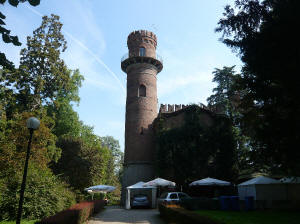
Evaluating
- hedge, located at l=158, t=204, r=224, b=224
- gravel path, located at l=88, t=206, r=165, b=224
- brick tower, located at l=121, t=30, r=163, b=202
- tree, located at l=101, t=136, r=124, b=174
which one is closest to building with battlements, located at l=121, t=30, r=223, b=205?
brick tower, located at l=121, t=30, r=163, b=202

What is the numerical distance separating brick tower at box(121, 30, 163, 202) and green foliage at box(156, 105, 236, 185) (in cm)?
241

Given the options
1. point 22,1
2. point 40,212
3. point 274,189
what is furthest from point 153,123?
point 22,1

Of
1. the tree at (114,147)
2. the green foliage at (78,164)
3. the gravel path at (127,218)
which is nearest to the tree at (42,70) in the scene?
the green foliage at (78,164)

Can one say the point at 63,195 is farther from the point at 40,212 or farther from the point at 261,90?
the point at 261,90

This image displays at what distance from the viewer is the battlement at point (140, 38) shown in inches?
1219

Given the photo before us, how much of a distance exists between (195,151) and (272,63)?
642 inches

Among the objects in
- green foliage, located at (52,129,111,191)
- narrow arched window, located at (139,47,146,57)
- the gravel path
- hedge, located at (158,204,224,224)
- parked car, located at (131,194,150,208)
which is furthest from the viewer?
narrow arched window, located at (139,47,146,57)

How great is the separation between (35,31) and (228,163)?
21915mm

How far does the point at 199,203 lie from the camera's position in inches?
632

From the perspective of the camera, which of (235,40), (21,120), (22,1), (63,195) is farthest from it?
(21,120)

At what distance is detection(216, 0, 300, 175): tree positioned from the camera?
28.0 ft

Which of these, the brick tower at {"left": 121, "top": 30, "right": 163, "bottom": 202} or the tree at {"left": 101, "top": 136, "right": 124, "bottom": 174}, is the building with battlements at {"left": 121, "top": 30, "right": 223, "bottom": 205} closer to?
the brick tower at {"left": 121, "top": 30, "right": 163, "bottom": 202}

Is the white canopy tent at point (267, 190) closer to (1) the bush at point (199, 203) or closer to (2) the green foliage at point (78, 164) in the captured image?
(1) the bush at point (199, 203)

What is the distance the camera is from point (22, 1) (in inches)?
158
